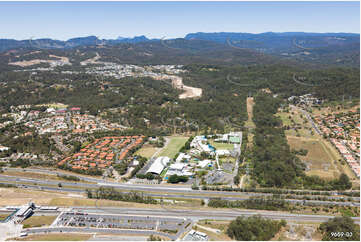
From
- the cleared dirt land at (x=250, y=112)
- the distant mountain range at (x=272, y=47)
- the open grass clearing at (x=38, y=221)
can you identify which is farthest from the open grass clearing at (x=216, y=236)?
the distant mountain range at (x=272, y=47)

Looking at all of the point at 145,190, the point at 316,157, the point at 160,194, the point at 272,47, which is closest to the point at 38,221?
the point at 145,190

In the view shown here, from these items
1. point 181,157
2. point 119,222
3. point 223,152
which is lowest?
point 119,222

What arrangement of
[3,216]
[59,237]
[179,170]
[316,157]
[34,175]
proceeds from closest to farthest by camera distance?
[59,237] → [3,216] → [179,170] → [34,175] → [316,157]

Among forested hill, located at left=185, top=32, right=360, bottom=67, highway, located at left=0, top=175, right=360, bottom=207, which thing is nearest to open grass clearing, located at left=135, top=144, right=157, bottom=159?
highway, located at left=0, top=175, right=360, bottom=207

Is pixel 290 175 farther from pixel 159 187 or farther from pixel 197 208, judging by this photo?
pixel 159 187

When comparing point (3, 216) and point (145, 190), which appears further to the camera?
point (145, 190)

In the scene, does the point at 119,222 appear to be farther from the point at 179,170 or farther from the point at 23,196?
the point at 23,196
